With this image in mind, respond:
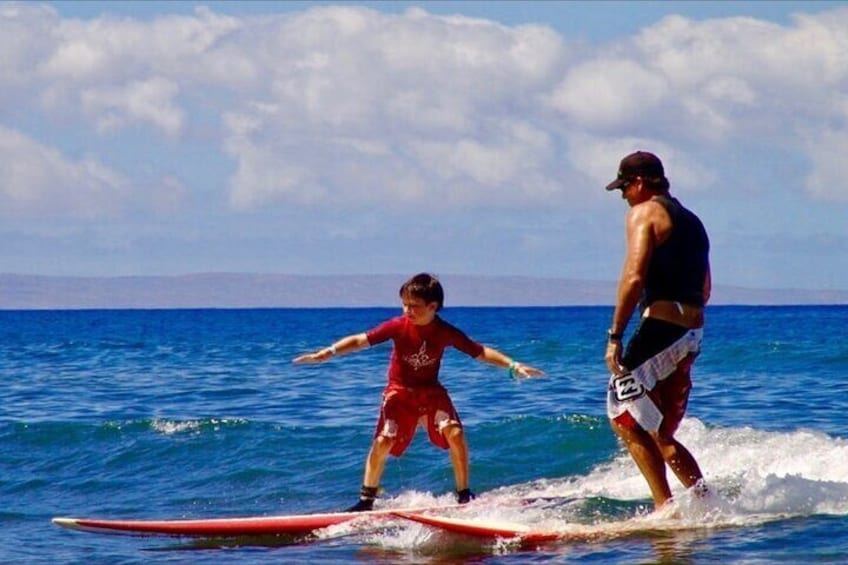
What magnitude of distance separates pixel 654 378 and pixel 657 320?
0.38m

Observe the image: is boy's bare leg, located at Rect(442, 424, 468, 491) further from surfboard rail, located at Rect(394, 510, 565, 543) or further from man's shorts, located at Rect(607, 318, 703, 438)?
man's shorts, located at Rect(607, 318, 703, 438)

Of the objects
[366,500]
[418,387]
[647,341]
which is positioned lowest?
[366,500]

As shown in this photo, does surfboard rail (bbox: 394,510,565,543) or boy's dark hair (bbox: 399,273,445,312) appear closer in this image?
surfboard rail (bbox: 394,510,565,543)

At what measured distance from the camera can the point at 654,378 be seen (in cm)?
918

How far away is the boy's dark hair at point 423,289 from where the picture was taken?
1048 centimetres

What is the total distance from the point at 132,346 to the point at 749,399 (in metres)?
33.1

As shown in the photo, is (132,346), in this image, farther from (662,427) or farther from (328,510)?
(662,427)

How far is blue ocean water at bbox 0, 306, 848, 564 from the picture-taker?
9.59 meters

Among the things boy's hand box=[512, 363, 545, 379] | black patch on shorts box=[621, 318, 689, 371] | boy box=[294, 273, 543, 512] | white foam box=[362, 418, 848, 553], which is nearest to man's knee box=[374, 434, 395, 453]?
boy box=[294, 273, 543, 512]

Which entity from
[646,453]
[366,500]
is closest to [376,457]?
[366,500]

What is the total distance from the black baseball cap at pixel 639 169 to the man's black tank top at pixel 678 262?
6.9 inches

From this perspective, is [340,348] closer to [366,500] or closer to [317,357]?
[317,357]

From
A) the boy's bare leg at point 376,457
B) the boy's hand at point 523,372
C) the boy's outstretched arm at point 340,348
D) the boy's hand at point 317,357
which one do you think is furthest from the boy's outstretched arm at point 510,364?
the boy's hand at point 317,357

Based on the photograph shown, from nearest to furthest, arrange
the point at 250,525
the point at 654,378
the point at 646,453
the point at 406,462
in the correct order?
the point at 654,378 < the point at 646,453 < the point at 250,525 < the point at 406,462
